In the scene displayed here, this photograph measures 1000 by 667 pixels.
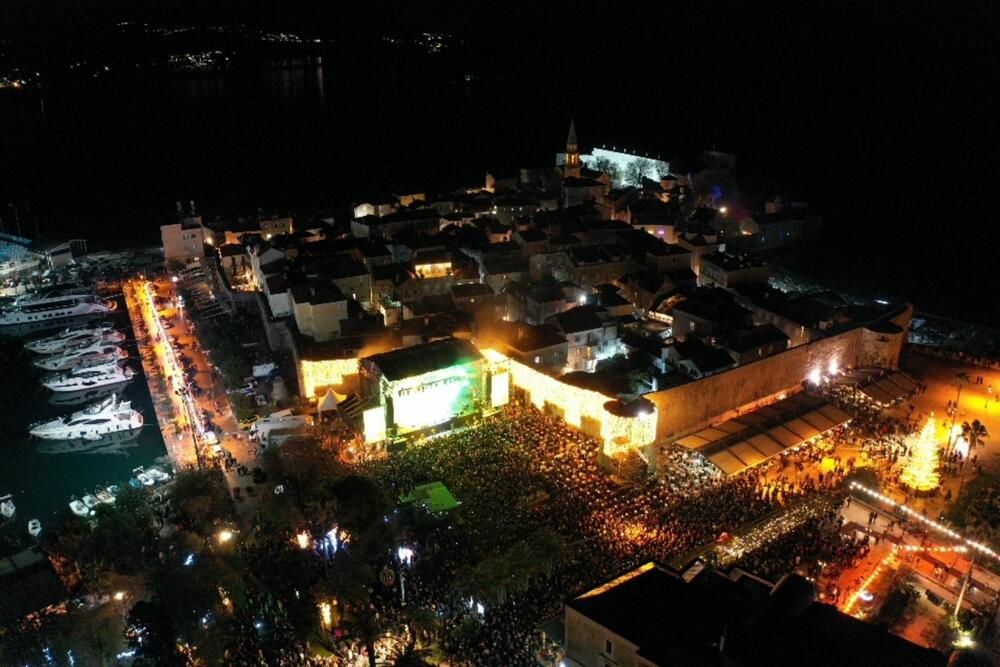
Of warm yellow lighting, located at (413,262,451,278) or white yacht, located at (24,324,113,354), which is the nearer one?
white yacht, located at (24,324,113,354)

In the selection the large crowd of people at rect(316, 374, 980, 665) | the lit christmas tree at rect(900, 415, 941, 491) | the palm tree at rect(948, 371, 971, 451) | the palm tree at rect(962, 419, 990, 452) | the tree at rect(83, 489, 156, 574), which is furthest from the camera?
the palm tree at rect(948, 371, 971, 451)

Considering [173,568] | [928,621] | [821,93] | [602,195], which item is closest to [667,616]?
[928,621]

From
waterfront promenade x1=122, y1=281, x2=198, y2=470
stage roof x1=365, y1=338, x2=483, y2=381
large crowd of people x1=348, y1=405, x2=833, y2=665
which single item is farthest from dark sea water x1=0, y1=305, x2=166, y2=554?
large crowd of people x1=348, y1=405, x2=833, y2=665

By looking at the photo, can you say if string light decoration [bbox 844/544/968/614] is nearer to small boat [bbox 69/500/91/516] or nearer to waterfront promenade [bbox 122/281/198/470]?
waterfront promenade [bbox 122/281/198/470]

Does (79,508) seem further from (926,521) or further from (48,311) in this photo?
(926,521)

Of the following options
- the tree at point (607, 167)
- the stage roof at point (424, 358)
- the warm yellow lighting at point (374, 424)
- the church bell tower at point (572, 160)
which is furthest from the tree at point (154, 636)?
the tree at point (607, 167)

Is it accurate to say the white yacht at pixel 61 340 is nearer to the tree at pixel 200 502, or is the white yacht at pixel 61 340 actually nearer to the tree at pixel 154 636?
the tree at pixel 200 502
